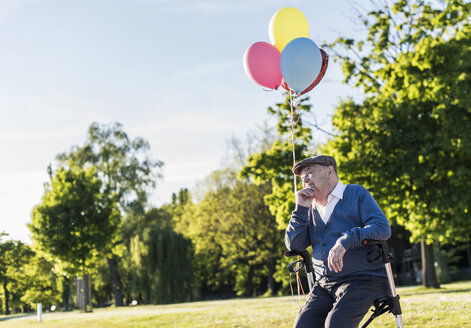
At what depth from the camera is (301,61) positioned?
671 cm

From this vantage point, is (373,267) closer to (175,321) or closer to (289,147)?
(175,321)

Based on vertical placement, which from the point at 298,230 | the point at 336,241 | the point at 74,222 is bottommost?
the point at 336,241

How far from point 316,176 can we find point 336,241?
0.60 meters

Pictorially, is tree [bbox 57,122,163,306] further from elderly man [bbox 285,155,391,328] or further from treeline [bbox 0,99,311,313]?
elderly man [bbox 285,155,391,328]

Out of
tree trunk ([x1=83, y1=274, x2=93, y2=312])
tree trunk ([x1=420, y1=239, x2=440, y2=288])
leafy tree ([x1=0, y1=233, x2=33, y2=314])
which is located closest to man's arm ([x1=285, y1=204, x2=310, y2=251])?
tree trunk ([x1=420, y1=239, x2=440, y2=288])

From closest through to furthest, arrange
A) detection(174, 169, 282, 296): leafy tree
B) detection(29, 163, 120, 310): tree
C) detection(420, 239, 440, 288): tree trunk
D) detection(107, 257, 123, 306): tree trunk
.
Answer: detection(420, 239, 440, 288): tree trunk → detection(29, 163, 120, 310): tree → detection(107, 257, 123, 306): tree trunk → detection(174, 169, 282, 296): leafy tree

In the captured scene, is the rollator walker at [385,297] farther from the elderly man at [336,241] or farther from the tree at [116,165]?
the tree at [116,165]

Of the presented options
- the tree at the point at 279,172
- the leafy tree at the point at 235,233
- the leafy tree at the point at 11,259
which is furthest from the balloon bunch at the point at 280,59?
the leafy tree at the point at 235,233

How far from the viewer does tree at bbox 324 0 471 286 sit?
1664 centimetres

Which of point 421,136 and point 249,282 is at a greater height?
point 421,136

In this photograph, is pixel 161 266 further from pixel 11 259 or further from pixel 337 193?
pixel 337 193

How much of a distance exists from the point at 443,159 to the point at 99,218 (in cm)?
1795

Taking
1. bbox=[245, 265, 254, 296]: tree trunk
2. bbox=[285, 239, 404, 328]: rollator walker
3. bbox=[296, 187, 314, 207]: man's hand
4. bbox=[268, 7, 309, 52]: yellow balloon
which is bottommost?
bbox=[245, 265, 254, 296]: tree trunk

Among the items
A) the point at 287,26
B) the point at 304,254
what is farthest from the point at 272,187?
the point at 304,254
